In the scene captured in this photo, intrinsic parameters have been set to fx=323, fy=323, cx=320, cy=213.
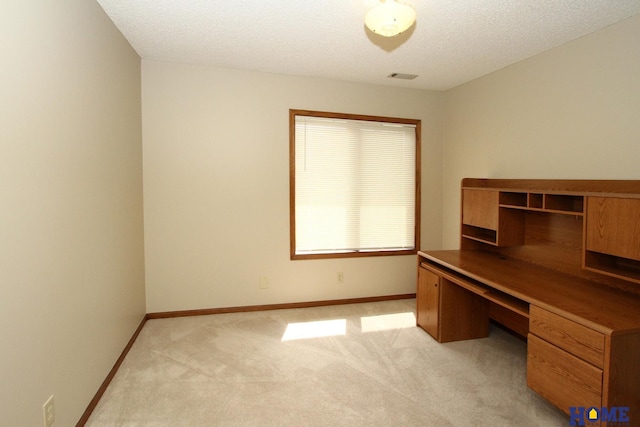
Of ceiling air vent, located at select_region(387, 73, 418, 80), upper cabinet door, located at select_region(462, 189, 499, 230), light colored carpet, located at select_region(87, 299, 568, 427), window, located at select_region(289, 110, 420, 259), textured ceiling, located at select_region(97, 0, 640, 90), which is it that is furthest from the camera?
window, located at select_region(289, 110, 420, 259)

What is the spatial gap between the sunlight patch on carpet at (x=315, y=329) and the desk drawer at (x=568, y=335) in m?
1.63

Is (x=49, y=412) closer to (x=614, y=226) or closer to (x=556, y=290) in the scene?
(x=556, y=290)

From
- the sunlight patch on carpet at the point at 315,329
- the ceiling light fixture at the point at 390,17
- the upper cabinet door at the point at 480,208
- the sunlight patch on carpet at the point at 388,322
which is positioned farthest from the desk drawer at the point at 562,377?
the ceiling light fixture at the point at 390,17

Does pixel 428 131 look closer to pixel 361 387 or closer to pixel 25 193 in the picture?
pixel 361 387

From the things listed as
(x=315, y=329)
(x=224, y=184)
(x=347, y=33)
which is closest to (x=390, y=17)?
(x=347, y=33)

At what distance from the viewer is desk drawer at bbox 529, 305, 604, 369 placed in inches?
62.7

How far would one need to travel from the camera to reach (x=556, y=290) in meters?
2.12

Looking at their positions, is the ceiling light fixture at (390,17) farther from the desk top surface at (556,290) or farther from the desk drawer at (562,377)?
the desk drawer at (562,377)

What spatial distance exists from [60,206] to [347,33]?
7.38 feet

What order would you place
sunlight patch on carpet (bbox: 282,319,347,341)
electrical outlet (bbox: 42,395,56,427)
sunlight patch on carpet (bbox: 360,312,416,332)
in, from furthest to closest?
sunlight patch on carpet (bbox: 360,312,416,332)
sunlight patch on carpet (bbox: 282,319,347,341)
electrical outlet (bbox: 42,395,56,427)

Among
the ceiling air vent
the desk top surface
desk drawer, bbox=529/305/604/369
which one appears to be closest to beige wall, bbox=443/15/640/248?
the ceiling air vent

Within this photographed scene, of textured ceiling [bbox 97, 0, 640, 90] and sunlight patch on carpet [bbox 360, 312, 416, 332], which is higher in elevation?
textured ceiling [bbox 97, 0, 640, 90]

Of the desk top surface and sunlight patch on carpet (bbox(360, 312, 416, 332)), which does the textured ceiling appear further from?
sunlight patch on carpet (bbox(360, 312, 416, 332))

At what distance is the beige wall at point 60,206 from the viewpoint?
→ 51.4 inches
